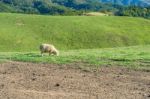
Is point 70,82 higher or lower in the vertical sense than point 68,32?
higher

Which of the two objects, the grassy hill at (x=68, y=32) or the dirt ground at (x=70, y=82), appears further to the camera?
the grassy hill at (x=68, y=32)

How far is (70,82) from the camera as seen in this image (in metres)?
17.6

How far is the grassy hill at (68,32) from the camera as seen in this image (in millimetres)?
68438

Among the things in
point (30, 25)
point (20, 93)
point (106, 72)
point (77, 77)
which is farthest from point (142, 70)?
point (30, 25)

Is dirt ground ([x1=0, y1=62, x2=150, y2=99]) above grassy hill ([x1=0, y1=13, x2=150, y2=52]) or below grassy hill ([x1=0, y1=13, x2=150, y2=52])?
above

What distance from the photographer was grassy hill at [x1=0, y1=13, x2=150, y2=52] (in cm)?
6844

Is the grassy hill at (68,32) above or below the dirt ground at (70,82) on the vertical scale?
below

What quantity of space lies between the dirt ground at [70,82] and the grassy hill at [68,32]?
4170 cm

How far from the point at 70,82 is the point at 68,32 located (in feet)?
190

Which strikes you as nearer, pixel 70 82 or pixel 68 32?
pixel 70 82

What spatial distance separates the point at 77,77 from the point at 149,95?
15.6 feet

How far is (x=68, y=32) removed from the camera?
75.4 meters

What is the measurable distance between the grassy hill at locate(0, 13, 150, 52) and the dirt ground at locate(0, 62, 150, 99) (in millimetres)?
41699

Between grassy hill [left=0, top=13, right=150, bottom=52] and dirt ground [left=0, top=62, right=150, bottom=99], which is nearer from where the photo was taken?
dirt ground [left=0, top=62, right=150, bottom=99]
